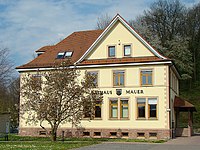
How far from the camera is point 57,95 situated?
27.9 meters

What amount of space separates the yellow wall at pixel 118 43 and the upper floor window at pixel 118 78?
170cm

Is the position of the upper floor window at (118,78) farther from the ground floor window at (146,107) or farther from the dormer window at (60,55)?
the dormer window at (60,55)

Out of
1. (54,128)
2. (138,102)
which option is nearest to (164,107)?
(138,102)

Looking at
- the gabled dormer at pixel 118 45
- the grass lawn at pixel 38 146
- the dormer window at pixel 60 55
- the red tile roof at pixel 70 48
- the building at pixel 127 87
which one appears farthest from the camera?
the dormer window at pixel 60 55

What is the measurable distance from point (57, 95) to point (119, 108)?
8.92 metres

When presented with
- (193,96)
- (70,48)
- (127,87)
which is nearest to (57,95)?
(127,87)

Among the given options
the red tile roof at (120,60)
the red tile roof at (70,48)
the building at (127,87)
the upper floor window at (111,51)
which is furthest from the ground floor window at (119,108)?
the red tile roof at (70,48)

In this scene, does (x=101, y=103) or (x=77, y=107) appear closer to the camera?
(x=77, y=107)

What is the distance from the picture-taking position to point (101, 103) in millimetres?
35812

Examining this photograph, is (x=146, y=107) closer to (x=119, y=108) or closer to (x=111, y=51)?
(x=119, y=108)

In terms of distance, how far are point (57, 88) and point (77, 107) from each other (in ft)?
7.37

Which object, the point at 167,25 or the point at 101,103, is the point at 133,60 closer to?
the point at 101,103

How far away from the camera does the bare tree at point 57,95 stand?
27.8m

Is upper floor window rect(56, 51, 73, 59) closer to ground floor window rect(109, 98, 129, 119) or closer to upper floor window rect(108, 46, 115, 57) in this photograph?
upper floor window rect(108, 46, 115, 57)
